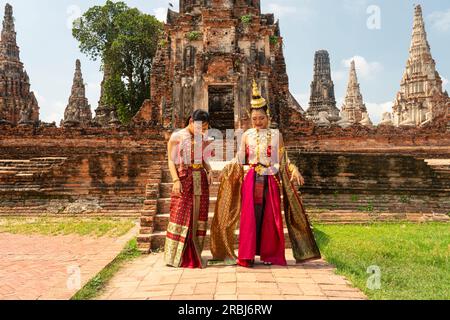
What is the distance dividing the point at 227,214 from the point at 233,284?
3.82 ft

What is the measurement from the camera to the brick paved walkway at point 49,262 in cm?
393

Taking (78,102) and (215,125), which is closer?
(215,125)

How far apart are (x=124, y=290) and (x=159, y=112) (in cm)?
1630

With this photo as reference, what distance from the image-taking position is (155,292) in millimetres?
3570

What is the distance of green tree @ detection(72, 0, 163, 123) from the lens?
27.7 meters

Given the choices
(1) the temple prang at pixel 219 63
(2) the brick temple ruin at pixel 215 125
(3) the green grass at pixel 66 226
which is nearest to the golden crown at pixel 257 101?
(2) the brick temple ruin at pixel 215 125

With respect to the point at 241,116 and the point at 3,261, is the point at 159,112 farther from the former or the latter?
the point at 3,261

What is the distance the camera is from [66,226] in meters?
8.41

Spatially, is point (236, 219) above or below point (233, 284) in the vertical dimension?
above

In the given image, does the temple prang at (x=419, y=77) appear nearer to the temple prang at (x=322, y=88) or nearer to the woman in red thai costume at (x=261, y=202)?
the temple prang at (x=322, y=88)

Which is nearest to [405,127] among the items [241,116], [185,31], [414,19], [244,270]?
[241,116]

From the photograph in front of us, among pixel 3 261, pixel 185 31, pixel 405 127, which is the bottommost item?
pixel 3 261

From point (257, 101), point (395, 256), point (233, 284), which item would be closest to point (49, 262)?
point (233, 284)

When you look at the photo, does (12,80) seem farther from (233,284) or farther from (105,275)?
(233,284)
